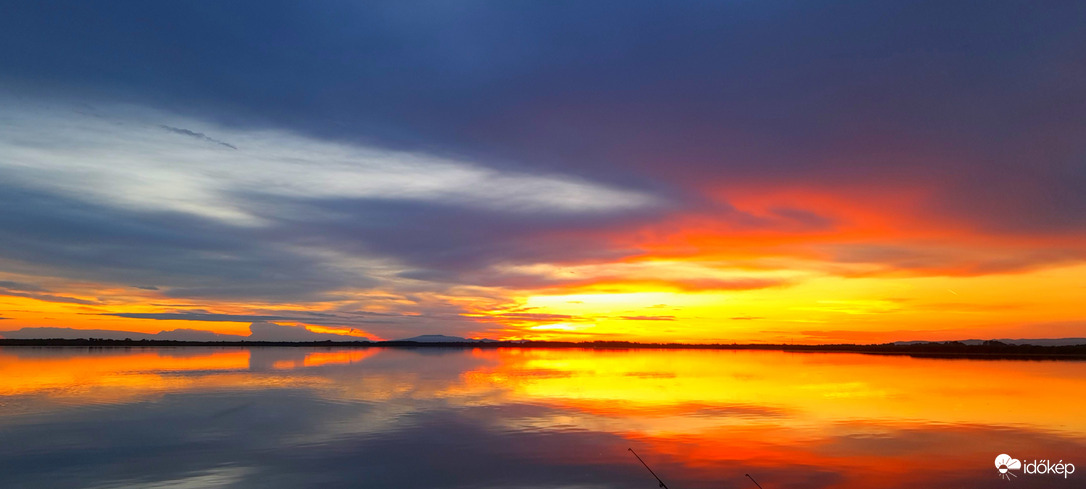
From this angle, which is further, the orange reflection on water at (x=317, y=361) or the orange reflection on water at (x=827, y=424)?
the orange reflection on water at (x=317, y=361)

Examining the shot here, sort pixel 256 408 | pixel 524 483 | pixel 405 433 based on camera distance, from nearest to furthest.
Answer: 1. pixel 524 483
2. pixel 405 433
3. pixel 256 408

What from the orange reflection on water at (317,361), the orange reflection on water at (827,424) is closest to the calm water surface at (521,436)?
the orange reflection on water at (827,424)

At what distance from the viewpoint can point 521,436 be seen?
79.5 feet

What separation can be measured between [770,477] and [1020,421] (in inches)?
701

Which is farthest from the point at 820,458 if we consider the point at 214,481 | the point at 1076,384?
the point at 1076,384

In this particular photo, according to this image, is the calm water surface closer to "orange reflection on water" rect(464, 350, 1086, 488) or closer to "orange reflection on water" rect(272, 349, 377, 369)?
"orange reflection on water" rect(464, 350, 1086, 488)

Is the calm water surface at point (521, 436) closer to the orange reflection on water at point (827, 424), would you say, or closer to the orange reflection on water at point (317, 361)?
the orange reflection on water at point (827, 424)

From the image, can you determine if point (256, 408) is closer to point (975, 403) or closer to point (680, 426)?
point (680, 426)

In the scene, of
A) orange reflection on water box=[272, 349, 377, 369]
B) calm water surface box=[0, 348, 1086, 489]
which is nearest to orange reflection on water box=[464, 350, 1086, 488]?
calm water surface box=[0, 348, 1086, 489]

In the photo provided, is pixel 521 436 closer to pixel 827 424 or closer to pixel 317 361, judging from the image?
pixel 827 424

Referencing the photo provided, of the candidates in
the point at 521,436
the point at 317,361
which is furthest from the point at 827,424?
the point at 317,361

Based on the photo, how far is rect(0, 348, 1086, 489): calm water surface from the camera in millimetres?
17891

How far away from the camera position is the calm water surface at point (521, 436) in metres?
17.9

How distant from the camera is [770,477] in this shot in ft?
59.1
